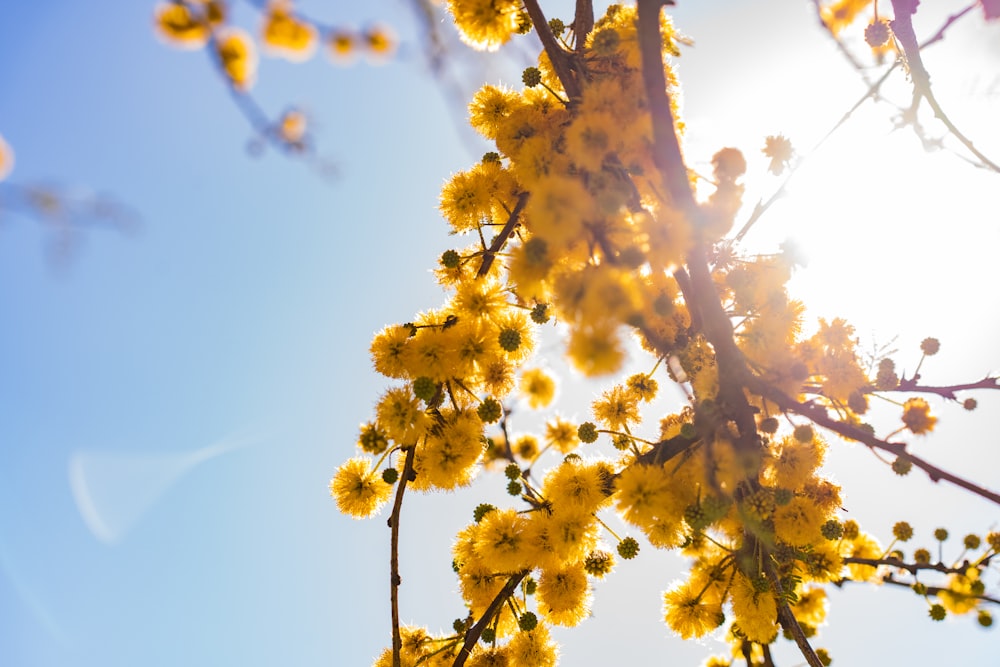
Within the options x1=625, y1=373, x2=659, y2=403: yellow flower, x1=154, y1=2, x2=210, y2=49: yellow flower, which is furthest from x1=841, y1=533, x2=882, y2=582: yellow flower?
x1=154, y1=2, x2=210, y2=49: yellow flower

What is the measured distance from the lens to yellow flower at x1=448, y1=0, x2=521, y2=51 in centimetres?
308

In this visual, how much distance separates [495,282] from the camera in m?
3.29

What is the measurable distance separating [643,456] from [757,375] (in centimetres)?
78

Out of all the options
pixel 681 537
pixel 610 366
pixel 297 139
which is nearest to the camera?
pixel 610 366

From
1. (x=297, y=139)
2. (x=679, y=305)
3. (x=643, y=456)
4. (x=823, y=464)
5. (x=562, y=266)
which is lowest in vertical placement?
(x=823, y=464)

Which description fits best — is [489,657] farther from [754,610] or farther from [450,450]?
[754,610]

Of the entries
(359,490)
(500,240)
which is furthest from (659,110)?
(359,490)

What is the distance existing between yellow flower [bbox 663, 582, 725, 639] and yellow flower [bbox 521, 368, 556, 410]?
1.49 meters

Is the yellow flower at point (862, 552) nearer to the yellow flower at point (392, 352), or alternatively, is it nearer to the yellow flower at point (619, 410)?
the yellow flower at point (619, 410)

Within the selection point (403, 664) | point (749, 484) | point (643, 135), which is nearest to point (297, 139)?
point (643, 135)

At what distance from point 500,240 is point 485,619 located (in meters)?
2.26

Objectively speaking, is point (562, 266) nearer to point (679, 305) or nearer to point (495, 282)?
point (495, 282)

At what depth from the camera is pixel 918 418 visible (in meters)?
2.73

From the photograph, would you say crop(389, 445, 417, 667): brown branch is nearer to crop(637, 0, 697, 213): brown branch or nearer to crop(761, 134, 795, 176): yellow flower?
crop(637, 0, 697, 213): brown branch
